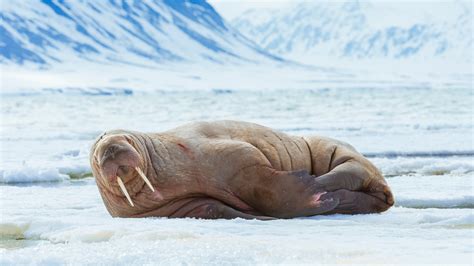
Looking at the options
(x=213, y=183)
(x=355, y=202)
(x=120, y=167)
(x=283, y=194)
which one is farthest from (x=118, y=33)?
(x=120, y=167)

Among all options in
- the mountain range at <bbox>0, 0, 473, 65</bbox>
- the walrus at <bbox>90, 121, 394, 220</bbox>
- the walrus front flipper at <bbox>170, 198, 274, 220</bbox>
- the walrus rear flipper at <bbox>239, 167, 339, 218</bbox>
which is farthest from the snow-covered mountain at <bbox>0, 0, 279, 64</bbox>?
the walrus rear flipper at <bbox>239, 167, 339, 218</bbox>

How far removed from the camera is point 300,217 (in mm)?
6105

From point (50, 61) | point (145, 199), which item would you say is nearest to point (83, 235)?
point (145, 199)

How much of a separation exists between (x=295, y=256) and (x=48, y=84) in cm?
8874

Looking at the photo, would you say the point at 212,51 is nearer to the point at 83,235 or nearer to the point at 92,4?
the point at 92,4

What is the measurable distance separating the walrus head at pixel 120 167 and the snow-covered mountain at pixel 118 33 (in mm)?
115500

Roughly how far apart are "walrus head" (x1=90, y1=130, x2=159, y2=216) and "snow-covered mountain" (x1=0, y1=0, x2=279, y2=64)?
379 feet

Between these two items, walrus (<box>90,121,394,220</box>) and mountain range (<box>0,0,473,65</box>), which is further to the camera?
mountain range (<box>0,0,473,65</box>)

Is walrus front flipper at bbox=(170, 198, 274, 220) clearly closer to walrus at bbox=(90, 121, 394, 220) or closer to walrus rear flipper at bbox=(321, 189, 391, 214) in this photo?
walrus at bbox=(90, 121, 394, 220)

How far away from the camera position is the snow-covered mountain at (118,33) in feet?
424

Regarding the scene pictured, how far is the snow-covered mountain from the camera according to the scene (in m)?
129

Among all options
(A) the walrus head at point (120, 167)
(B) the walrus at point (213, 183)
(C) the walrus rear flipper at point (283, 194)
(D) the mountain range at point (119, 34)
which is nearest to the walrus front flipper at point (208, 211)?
(B) the walrus at point (213, 183)

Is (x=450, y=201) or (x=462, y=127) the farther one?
(x=462, y=127)

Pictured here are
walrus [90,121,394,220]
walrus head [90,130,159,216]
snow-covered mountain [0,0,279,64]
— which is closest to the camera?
walrus head [90,130,159,216]
